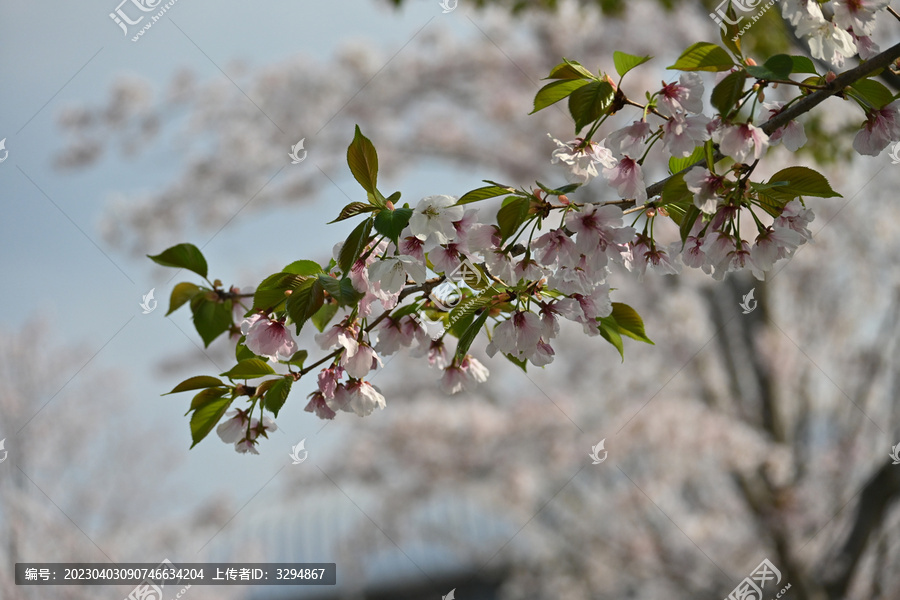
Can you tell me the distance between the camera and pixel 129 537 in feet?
15.3

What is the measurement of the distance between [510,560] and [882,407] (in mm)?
2425

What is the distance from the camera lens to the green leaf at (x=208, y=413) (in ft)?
2.02

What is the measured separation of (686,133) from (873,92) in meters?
0.16

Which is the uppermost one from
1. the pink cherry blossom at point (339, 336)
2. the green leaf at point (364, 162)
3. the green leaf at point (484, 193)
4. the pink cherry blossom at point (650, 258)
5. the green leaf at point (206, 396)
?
the green leaf at point (364, 162)

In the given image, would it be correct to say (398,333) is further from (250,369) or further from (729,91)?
(729,91)

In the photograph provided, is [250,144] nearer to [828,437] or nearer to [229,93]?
[229,93]

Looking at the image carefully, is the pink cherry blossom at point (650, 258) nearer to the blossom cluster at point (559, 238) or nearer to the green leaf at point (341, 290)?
the blossom cluster at point (559, 238)

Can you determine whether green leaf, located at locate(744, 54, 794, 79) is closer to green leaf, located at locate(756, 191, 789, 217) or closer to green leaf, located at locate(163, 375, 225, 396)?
green leaf, located at locate(756, 191, 789, 217)

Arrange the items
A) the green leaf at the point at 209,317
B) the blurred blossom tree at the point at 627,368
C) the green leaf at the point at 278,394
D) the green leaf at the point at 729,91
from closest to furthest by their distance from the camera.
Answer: the green leaf at the point at 729,91
the green leaf at the point at 278,394
the green leaf at the point at 209,317
the blurred blossom tree at the point at 627,368

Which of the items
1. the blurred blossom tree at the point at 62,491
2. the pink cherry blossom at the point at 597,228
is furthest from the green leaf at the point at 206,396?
the blurred blossom tree at the point at 62,491

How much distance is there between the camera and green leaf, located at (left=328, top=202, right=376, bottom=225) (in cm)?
53

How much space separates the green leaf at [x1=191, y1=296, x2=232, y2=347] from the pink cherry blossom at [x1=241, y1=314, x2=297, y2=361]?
147 mm

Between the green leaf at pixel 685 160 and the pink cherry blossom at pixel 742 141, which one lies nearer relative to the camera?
the pink cherry blossom at pixel 742 141

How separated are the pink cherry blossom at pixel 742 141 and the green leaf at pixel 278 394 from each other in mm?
381
